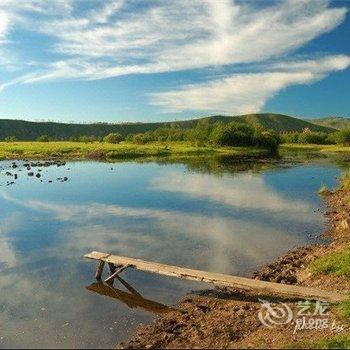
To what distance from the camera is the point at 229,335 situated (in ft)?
47.7

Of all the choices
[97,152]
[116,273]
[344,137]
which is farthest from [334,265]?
[344,137]

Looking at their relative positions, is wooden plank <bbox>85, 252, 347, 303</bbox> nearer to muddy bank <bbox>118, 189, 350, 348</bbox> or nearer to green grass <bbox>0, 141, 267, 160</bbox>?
muddy bank <bbox>118, 189, 350, 348</bbox>

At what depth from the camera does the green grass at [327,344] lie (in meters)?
11.9

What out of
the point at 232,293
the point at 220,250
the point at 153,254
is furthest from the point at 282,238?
the point at 232,293

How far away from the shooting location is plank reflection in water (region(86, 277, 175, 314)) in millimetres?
17891

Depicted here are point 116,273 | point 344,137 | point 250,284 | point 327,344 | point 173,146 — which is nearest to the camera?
point 327,344

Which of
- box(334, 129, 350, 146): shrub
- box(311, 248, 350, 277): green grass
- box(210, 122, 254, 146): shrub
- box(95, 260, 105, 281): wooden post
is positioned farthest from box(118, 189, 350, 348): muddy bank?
box(334, 129, 350, 146): shrub

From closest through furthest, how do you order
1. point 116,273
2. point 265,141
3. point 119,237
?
point 116,273 < point 119,237 < point 265,141

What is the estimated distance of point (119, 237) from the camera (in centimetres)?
2902

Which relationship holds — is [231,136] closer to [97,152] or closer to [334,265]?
[97,152]

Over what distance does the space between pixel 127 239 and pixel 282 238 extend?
9.66 m

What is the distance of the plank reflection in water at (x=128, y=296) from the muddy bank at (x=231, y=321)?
0.76 metres

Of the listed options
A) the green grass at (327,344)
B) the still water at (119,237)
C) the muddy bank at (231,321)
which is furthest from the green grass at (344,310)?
the still water at (119,237)

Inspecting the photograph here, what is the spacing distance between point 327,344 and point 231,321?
13.8 ft
